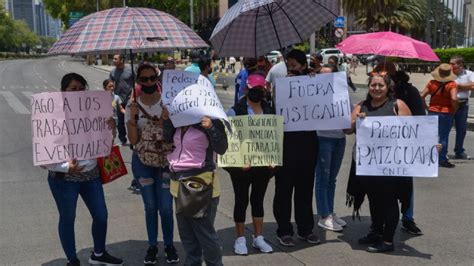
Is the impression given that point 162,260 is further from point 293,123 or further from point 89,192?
point 293,123

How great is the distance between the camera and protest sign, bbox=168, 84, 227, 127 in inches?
146

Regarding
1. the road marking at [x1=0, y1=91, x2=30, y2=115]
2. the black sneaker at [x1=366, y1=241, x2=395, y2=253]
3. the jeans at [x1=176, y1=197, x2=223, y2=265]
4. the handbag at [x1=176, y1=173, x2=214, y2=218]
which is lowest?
the black sneaker at [x1=366, y1=241, x2=395, y2=253]

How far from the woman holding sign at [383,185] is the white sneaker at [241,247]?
3.91 ft

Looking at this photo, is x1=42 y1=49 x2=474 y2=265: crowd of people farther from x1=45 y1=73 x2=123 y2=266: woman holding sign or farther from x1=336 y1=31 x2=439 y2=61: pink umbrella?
x1=336 y1=31 x2=439 y2=61: pink umbrella

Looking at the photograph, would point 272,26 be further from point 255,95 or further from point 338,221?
point 338,221

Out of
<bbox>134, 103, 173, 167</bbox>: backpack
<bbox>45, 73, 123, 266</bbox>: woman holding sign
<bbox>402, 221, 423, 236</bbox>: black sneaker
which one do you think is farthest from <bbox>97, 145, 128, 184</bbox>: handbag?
<bbox>402, 221, 423, 236</bbox>: black sneaker

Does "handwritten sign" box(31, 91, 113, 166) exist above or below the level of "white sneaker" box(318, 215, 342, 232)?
above

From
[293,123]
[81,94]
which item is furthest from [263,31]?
[81,94]

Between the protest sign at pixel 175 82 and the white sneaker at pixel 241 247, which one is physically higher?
the protest sign at pixel 175 82

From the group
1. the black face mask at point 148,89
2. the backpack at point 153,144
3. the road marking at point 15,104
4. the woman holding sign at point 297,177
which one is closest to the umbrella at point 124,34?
the black face mask at point 148,89

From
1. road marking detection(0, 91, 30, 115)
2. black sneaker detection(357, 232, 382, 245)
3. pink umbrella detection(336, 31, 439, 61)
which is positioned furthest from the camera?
road marking detection(0, 91, 30, 115)

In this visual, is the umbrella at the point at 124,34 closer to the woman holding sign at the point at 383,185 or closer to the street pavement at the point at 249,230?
the woman holding sign at the point at 383,185

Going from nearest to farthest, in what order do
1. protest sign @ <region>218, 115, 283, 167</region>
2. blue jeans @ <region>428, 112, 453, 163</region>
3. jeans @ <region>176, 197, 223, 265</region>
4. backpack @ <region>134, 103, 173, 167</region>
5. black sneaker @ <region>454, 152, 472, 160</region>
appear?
jeans @ <region>176, 197, 223, 265</region> < backpack @ <region>134, 103, 173, 167</region> < protest sign @ <region>218, 115, 283, 167</region> < blue jeans @ <region>428, 112, 453, 163</region> < black sneaker @ <region>454, 152, 472, 160</region>

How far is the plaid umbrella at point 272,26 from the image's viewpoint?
5.36m
